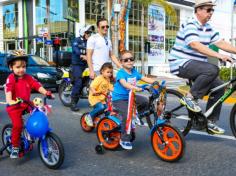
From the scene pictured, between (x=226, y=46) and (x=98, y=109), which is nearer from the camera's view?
A: (x=226, y=46)

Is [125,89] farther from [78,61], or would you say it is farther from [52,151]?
[78,61]

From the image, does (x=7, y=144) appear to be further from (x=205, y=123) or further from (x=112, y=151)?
(x=205, y=123)

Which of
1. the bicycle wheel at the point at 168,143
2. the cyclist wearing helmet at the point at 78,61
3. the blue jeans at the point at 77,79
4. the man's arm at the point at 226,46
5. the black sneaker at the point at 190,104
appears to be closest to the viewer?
the bicycle wheel at the point at 168,143

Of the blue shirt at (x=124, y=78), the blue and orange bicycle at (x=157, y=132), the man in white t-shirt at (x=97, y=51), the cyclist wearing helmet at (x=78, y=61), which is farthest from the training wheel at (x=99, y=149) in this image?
the cyclist wearing helmet at (x=78, y=61)

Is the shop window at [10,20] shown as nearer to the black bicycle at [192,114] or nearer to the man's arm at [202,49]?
the black bicycle at [192,114]

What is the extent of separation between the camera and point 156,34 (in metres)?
45.1

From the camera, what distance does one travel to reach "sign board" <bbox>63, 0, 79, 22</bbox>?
3591 cm

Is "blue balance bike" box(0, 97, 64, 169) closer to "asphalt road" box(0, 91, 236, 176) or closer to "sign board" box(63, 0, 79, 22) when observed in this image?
"asphalt road" box(0, 91, 236, 176)

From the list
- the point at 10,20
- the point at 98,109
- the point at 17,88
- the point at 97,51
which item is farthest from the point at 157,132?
the point at 10,20

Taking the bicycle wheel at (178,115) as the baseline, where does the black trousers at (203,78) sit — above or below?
above

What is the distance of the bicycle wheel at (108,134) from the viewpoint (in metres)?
5.23

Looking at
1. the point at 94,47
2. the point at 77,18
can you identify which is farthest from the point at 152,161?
the point at 77,18

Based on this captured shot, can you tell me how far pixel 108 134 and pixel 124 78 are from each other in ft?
2.72

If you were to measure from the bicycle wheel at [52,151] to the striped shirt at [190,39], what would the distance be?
2.00 meters
